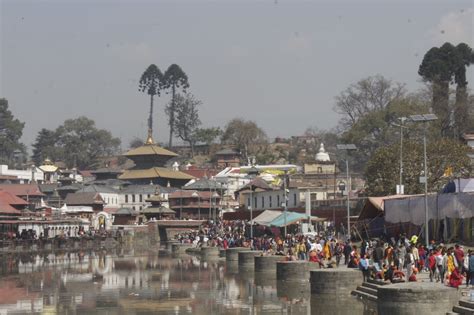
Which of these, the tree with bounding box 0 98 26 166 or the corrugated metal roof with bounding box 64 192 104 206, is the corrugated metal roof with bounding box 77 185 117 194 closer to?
the corrugated metal roof with bounding box 64 192 104 206

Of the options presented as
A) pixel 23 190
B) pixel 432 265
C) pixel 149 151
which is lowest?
pixel 432 265

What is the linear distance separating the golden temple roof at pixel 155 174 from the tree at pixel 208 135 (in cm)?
3216

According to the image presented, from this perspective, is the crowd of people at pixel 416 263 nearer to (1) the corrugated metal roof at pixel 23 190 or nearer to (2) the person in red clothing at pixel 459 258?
(2) the person in red clothing at pixel 459 258

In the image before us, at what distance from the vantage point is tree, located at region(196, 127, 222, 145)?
181 meters

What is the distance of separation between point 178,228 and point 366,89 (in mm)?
25453

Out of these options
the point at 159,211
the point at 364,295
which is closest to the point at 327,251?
the point at 364,295

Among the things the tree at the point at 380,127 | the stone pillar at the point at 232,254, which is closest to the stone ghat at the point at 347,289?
the stone pillar at the point at 232,254

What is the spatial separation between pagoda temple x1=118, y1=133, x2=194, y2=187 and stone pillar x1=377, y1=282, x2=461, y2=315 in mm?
120730

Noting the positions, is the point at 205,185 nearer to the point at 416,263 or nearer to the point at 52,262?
the point at 52,262

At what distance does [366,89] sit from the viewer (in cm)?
10906

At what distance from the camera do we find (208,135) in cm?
18338

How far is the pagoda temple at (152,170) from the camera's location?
146500 millimetres

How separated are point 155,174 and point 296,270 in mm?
107050

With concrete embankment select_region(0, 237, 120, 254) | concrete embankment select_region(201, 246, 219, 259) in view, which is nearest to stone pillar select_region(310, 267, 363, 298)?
concrete embankment select_region(201, 246, 219, 259)
